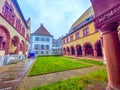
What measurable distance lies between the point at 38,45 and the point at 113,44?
34761mm

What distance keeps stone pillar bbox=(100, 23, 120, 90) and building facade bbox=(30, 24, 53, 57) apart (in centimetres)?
3349

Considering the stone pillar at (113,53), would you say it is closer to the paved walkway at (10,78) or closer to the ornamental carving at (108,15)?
the ornamental carving at (108,15)

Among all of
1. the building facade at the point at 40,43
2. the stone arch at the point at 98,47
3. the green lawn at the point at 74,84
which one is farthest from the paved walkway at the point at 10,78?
the building facade at the point at 40,43

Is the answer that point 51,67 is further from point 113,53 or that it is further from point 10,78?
point 113,53

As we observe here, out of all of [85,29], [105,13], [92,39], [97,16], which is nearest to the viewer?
[105,13]

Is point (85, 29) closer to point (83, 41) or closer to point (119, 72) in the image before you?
point (83, 41)

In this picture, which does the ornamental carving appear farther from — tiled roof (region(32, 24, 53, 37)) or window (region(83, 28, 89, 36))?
tiled roof (region(32, 24, 53, 37))

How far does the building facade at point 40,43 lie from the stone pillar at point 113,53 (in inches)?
A: 1319

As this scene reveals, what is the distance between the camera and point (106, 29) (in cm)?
234

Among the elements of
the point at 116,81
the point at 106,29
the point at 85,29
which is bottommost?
the point at 116,81

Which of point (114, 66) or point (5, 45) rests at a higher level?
point (5, 45)

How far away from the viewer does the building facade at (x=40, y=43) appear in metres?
34.8

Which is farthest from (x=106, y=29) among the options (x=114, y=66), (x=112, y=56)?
(x=114, y=66)

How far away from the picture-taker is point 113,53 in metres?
2.22
